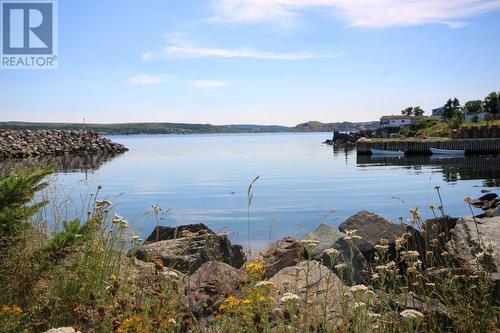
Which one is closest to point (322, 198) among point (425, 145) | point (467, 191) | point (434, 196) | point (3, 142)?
point (434, 196)

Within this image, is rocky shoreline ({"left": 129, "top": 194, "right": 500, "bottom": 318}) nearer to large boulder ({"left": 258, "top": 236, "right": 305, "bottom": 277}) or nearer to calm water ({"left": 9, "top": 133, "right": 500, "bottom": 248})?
large boulder ({"left": 258, "top": 236, "right": 305, "bottom": 277})

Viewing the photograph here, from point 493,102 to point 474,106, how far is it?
2198 centimetres

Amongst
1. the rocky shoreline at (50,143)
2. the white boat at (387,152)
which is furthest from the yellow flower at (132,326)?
the white boat at (387,152)

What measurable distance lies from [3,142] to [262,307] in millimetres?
79182

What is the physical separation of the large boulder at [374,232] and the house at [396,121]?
152233 millimetres

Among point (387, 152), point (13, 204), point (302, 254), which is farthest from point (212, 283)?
point (387, 152)

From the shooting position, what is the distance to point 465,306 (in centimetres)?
490

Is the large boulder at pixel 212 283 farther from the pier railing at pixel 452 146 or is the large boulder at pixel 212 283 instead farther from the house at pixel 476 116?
the house at pixel 476 116

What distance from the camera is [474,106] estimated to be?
477ft

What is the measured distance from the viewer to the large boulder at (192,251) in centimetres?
793

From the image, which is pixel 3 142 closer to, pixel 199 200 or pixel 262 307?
pixel 199 200

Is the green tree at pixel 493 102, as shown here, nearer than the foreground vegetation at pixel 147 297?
No

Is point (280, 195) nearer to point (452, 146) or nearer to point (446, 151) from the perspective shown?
point (446, 151)

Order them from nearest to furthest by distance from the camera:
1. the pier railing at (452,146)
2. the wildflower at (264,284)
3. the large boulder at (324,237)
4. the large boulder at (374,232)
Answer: the wildflower at (264,284) → the large boulder at (324,237) → the large boulder at (374,232) → the pier railing at (452,146)
